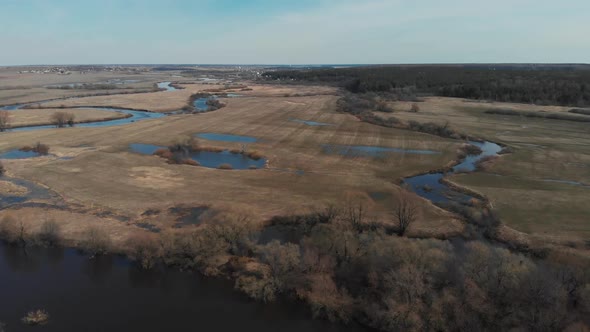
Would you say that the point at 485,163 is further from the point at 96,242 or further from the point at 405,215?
the point at 96,242

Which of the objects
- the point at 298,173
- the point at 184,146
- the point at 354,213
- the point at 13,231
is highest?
the point at 184,146

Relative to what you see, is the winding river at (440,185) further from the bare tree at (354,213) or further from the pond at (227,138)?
the pond at (227,138)

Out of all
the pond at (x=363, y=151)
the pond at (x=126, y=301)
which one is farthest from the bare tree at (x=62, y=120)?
the pond at (x=126, y=301)

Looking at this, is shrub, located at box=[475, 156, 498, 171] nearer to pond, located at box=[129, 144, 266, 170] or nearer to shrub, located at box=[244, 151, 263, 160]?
pond, located at box=[129, 144, 266, 170]

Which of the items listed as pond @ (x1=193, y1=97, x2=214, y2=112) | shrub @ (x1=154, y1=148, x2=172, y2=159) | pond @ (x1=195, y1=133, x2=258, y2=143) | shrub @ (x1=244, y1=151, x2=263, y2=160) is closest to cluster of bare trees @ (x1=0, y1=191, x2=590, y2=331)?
shrub @ (x1=154, y1=148, x2=172, y2=159)

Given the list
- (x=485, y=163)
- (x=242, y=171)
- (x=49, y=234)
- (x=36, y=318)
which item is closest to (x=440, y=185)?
(x=485, y=163)
